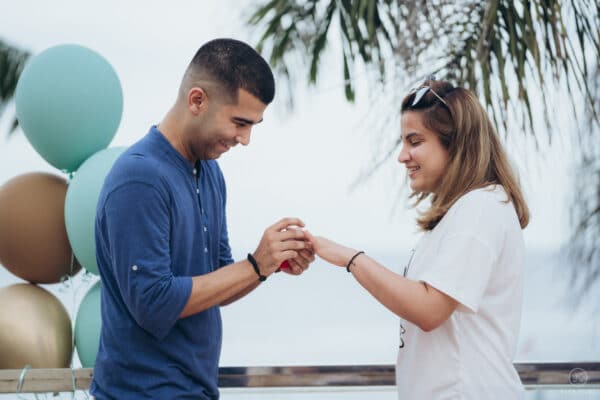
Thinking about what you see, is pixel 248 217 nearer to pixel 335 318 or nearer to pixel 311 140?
pixel 311 140

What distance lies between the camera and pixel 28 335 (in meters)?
2.35

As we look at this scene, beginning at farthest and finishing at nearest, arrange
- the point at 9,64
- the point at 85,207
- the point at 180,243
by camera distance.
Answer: the point at 9,64 < the point at 85,207 < the point at 180,243

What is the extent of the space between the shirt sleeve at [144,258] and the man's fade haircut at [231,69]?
11.5 inches

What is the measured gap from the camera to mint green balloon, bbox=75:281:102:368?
234 cm

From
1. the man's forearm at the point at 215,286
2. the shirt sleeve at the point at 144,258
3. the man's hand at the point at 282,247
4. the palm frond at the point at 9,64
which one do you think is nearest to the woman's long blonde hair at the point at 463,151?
the man's hand at the point at 282,247

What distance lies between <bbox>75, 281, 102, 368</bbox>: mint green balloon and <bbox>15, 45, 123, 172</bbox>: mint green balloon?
44 centimetres

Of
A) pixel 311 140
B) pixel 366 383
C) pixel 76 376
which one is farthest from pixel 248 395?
pixel 311 140

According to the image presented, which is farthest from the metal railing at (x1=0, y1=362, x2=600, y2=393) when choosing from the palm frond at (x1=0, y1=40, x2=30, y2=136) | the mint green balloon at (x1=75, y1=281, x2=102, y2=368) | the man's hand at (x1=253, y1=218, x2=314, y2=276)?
the palm frond at (x1=0, y1=40, x2=30, y2=136)

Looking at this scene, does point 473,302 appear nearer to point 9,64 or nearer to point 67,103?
point 67,103

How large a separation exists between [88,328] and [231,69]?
3.68 feet

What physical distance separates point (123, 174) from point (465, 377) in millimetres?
749

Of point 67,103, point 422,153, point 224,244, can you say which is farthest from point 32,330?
point 422,153

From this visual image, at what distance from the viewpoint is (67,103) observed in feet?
7.77

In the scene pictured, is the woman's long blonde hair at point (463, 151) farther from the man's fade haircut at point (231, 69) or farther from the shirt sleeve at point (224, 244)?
the shirt sleeve at point (224, 244)
